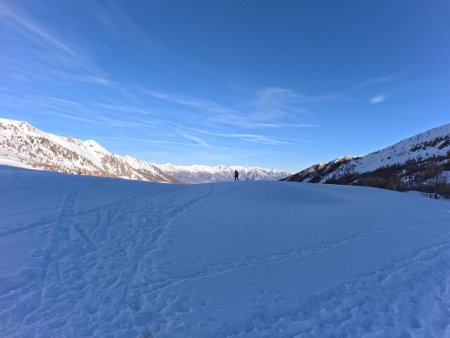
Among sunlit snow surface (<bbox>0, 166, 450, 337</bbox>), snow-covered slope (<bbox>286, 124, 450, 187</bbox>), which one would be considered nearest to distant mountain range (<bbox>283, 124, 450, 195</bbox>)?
snow-covered slope (<bbox>286, 124, 450, 187</bbox>)

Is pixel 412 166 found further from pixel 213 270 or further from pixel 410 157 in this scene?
pixel 213 270

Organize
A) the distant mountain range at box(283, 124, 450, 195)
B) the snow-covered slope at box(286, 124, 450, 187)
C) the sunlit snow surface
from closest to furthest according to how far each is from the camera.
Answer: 1. the sunlit snow surface
2. the distant mountain range at box(283, 124, 450, 195)
3. the snow-covered slope at box(286, 124, 450, 187)

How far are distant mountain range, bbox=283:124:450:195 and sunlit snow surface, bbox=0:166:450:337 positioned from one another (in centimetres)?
2111

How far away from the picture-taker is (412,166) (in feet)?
148

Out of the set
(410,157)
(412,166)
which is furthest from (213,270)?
(410,157)

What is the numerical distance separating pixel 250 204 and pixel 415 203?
1187 cm

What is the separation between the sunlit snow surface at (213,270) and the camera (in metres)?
5.67

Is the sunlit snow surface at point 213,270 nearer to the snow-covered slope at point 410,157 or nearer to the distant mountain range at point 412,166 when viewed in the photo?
the distant mountain range at point 412,166

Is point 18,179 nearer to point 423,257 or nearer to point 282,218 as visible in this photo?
point 282,218

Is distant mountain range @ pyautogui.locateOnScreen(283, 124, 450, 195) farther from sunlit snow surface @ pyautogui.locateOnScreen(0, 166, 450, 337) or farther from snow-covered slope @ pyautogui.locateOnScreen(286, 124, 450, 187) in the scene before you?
sunlit snow surface @ pyautogui.locateOnScreen(0, 166, 450, 337)

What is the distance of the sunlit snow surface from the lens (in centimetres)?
567

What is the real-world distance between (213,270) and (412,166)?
1890 inches

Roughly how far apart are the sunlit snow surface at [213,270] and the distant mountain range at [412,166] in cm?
2111

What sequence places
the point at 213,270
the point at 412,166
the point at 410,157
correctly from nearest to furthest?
1. the point at 213,270
2. the point at 412,166
3. the point at 410,157
